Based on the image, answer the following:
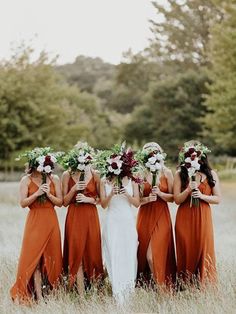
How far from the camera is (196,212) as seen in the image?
368 inches

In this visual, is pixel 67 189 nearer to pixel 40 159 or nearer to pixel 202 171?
pixel 40 159

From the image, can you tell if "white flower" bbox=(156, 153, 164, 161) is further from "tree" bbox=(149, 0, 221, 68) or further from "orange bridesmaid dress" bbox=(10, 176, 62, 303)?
"tree" bbox=(149, 0, 221, 68)

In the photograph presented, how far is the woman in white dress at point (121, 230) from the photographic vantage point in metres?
9.19

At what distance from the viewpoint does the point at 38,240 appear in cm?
923

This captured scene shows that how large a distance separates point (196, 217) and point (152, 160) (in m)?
0.97

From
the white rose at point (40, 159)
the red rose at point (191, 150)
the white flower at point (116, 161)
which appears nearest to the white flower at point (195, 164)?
the red rose at point (191, 150)

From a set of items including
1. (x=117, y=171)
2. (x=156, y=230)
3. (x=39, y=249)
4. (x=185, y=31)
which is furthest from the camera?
(x=185, y=31)

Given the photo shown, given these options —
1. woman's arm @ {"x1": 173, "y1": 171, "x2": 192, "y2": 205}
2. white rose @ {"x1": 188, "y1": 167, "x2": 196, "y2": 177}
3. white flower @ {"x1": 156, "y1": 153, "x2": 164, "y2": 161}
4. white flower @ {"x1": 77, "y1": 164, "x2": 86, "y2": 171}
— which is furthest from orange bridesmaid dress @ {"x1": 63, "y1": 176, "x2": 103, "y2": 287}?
white rose @ {"x1": 188, "y1": 167, "x2": 196, "y2": 177}

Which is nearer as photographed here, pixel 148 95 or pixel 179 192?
pixel 179 192

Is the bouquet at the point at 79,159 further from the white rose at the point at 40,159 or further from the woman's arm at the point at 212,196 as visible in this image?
the woman's arm at the point at 212,196

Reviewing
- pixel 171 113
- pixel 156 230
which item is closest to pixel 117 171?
pixel 156 230

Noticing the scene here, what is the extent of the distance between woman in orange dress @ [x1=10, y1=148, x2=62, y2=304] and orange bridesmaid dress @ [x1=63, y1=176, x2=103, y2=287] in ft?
0.56

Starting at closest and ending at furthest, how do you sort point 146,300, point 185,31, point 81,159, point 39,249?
1. point 146,300
2. point 81,159
3. point 39,249
4. point 185,31

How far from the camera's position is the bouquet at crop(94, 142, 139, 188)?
354 inches
